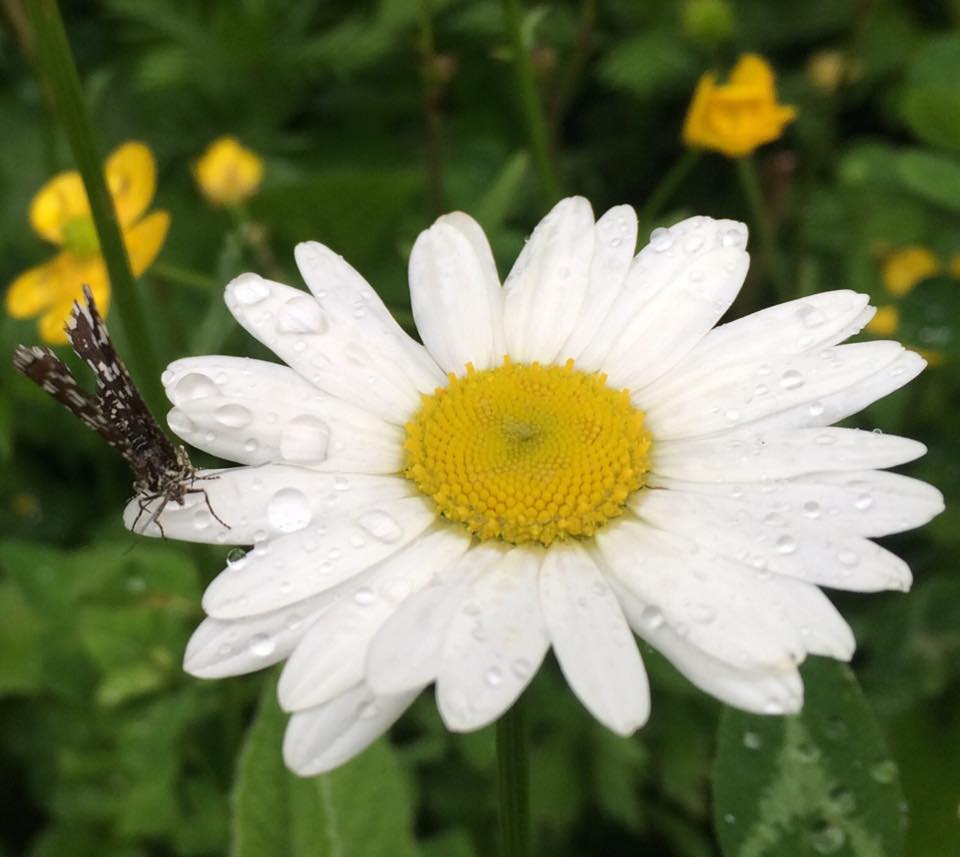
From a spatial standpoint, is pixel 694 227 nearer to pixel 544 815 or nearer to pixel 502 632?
pixel 502 632

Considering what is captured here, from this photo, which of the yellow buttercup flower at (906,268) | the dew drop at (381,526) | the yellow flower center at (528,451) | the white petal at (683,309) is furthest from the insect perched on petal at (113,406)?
the yellow buttercup flower at (906,268)

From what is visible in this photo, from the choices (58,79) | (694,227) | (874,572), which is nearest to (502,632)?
(874,572)

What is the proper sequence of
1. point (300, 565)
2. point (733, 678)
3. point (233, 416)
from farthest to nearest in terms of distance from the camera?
point (233, 416) → point (300, 565) → point (733, 678)

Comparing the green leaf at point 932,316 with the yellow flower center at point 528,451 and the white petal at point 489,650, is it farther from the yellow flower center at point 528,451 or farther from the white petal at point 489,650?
the white petal at point 489,650

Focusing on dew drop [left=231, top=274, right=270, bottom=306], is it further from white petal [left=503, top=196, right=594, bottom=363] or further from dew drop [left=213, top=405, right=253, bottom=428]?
white petal [left=503, top=196, right=594, bottom=363]

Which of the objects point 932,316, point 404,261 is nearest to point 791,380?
point 932,316

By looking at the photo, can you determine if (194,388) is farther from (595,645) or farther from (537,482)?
(595,645)
